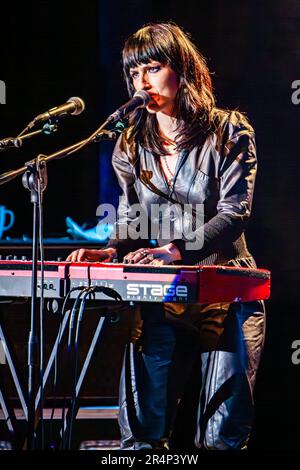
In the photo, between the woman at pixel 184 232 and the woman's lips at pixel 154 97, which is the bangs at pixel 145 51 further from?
the woman's lips at pixel 154 97

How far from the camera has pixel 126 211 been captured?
3.31m

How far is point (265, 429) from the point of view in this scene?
12.5ft

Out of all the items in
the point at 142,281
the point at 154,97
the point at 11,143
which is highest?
the point at 154,97

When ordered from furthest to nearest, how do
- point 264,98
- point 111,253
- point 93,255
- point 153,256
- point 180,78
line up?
1. point 264,98
2. point 180,78
3. point 111,253
4. point 93,255
5. point 153,256

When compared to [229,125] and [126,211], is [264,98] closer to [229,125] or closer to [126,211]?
[229,125]

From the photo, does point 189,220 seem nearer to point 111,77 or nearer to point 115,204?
point 115,204

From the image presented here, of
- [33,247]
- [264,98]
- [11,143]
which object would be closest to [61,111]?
[11,143]

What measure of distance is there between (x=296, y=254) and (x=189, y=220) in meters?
0.95

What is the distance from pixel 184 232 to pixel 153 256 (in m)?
0.42

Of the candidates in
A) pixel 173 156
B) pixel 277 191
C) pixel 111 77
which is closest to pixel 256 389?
pixel 277 191

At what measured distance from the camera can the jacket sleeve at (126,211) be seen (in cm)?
326

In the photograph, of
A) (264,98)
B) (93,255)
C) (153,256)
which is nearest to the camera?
(153,256)

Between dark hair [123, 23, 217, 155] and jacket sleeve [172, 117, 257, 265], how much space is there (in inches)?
5.5

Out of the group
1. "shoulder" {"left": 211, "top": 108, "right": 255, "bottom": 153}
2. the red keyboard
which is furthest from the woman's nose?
the red keyboard
